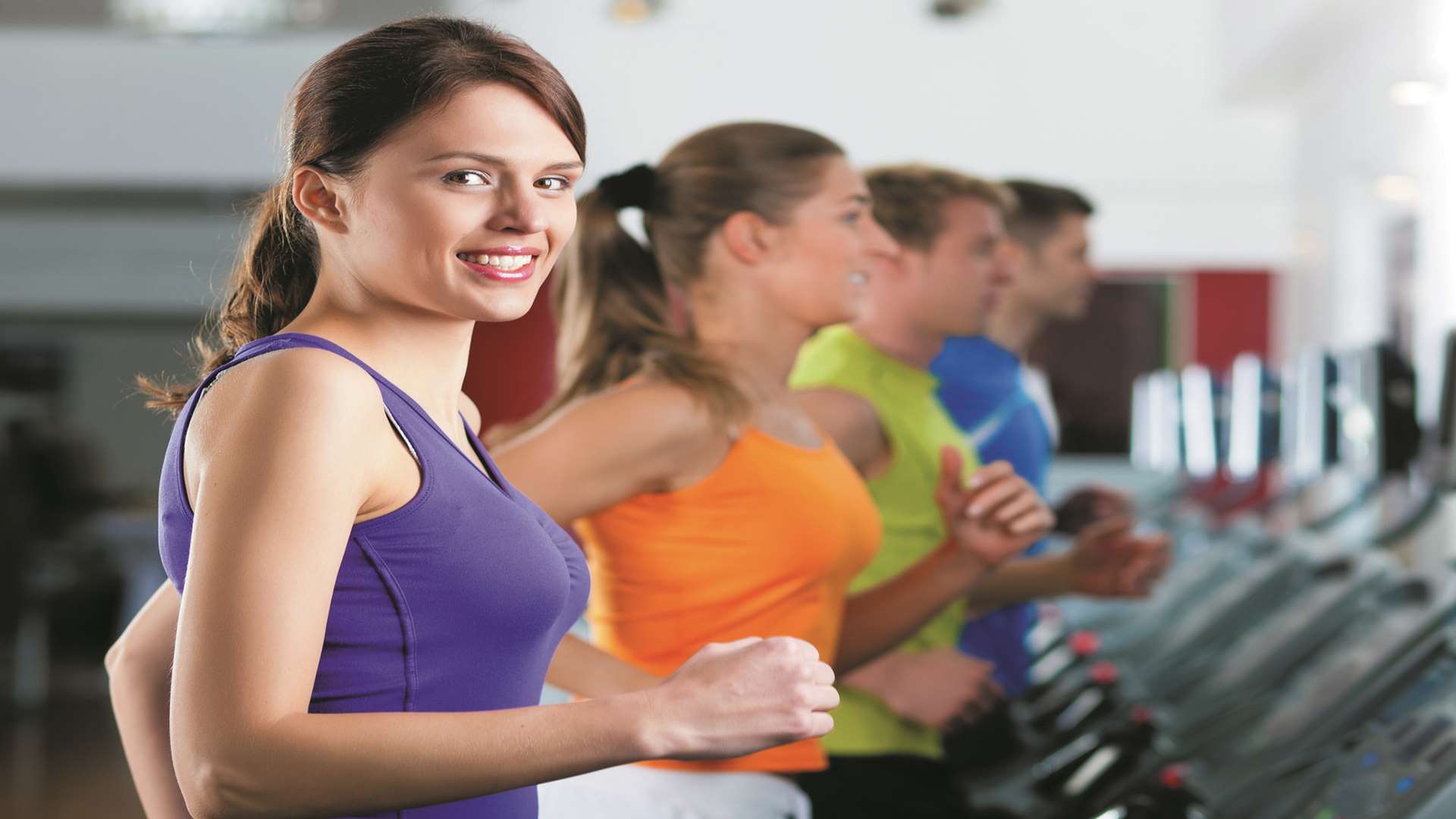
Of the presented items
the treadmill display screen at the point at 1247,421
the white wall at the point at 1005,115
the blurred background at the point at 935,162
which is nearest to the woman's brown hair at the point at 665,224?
the blurred background at the point at 935,162

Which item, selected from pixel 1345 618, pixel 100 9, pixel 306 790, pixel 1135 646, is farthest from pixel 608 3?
pixel 100 9

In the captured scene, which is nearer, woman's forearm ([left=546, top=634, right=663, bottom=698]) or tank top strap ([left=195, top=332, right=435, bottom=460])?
tank top strap ([left=195, top=332, right=435, bottom=460])

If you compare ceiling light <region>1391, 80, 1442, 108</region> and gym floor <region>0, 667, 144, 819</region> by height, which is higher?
ceiling light <region>1391, 80, 1442, 108</region>

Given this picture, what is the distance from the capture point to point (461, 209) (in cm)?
93

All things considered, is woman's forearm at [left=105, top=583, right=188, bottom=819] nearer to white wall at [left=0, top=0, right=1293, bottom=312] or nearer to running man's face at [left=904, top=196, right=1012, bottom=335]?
running man's face at [left=904, top=196, right=1012, bottom=335]

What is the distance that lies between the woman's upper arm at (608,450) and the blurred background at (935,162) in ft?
8.68

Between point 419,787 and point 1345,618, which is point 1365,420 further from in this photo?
point 419,787

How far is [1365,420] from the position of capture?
3229mm

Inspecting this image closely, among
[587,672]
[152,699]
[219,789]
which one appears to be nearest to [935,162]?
[587,672]

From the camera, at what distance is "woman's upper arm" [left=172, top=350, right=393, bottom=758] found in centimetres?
81

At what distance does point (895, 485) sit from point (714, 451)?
64 centimetres

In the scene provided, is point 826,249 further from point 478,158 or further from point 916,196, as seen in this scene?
point 478,158

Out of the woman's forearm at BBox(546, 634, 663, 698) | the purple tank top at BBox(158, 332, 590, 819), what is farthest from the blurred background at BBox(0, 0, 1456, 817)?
the purple tank top at BBox(158, 332, 590, 819)

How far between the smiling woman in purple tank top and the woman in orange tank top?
1.24 ft
